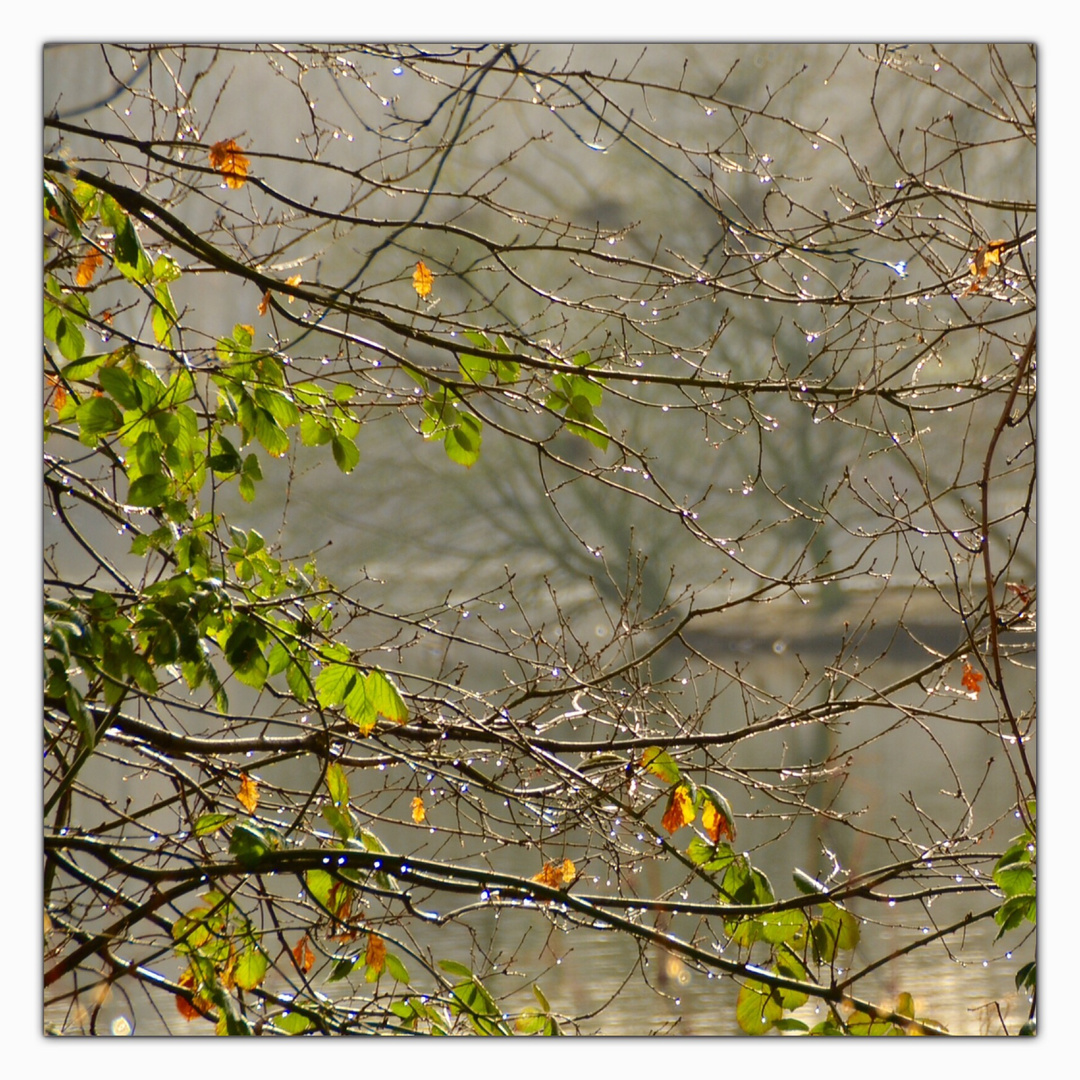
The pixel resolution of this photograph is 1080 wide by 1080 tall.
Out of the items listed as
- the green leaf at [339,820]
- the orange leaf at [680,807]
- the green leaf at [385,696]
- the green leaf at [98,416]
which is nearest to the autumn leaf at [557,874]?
the orange leaf at [680,807]

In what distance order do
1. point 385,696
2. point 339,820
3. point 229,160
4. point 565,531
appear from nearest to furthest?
1. point 385,696
2. point 339,820
3. point 229,160
4. point 565,531

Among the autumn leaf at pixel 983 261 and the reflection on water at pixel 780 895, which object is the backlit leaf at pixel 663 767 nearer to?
the reflection on water at pixel 780 895

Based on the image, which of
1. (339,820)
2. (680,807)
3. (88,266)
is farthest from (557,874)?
(88,266)

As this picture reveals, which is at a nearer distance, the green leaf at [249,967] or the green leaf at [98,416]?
the green leaf at [98,416]

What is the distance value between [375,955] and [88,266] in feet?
3.33

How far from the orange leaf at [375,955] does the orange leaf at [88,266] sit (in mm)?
984

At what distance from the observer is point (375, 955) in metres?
1.29

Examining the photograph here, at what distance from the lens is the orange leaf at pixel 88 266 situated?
136 cm

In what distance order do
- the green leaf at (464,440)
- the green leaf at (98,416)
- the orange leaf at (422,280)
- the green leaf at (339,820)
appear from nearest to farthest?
the green leaf at (98,416) → the green leaf at (339,820) → the green leaf at (464,440) → the orange leaf at (422,280)

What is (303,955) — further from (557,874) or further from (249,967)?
(557,874)

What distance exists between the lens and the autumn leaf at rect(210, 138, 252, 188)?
1323 mm

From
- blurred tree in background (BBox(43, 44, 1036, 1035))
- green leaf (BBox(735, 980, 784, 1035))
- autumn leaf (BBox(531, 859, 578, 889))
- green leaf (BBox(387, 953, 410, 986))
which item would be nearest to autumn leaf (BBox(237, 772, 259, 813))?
blurred tree in background (BBox(43, 44, 1036, 1035))
